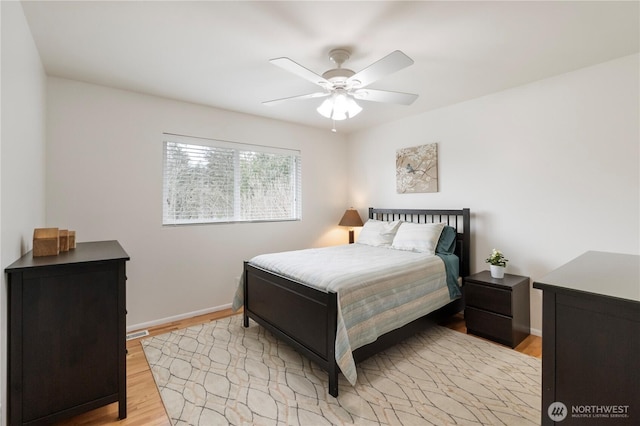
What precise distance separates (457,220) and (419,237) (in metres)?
0.62

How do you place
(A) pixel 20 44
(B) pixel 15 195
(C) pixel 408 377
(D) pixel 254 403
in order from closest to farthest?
(B) pixel 15 195
(A) pixel 20 44
(D) pixel 254 403
(C) pixel 408 377

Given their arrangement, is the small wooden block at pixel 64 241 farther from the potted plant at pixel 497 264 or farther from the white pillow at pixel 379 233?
the potted plant at pixel 497 264

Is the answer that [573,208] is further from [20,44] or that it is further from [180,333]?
[20,44]

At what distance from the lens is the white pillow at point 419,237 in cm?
327

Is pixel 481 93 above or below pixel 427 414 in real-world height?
above

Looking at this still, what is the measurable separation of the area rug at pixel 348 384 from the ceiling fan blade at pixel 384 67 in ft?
7.21

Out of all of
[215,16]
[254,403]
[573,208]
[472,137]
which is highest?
[215,16]

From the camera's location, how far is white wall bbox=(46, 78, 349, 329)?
2779mm

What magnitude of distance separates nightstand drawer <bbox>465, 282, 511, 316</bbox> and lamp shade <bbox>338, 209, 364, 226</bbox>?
76.6 inches

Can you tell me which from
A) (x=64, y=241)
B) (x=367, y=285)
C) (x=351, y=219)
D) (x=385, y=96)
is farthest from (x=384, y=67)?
(x=351, y=219)

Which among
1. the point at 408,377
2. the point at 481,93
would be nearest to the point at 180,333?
the point at 408,377

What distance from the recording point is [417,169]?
12.9 ft

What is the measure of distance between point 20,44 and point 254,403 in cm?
268

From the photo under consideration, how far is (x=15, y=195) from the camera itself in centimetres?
165
